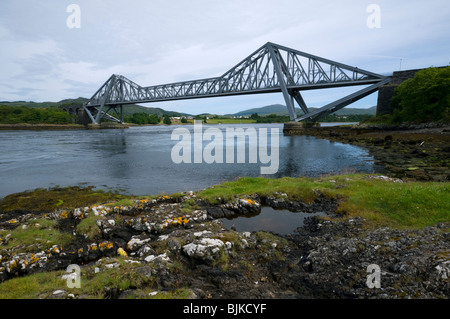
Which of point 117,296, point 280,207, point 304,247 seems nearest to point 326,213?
point 280,207

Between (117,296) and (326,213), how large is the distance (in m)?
9.06

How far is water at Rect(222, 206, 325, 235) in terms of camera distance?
32.0ft

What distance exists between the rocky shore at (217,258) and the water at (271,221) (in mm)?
604

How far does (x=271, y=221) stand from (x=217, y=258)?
4.25 meters

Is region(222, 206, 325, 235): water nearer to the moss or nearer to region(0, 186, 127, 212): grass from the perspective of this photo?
the moss

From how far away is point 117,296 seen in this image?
5.22 meters

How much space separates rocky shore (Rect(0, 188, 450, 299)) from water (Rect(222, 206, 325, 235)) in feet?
1.98

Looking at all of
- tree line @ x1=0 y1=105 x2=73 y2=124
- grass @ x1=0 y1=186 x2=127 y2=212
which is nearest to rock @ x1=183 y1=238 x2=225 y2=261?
grass @ x1=0 y1=186 x2=127 y2=212

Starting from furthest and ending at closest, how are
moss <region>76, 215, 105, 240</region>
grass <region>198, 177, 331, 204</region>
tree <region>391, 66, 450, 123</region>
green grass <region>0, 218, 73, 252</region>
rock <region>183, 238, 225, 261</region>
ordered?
tree <region>391, 66, 450, 123</region> < grass <region>198, 177, 331, 204</region> < moss <region>76, 215, 105, 240</region> < green grass <region>0, 218, 73, 252</region> < rock <region>183, 238, 225, 261</region>

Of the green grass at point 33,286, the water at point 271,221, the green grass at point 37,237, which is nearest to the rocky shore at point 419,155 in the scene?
the water at point 271,221

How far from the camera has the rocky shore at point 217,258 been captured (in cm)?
530

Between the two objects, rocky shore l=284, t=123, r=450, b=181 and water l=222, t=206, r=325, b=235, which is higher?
rocky shore l=284, t=123, r=450, b=181
